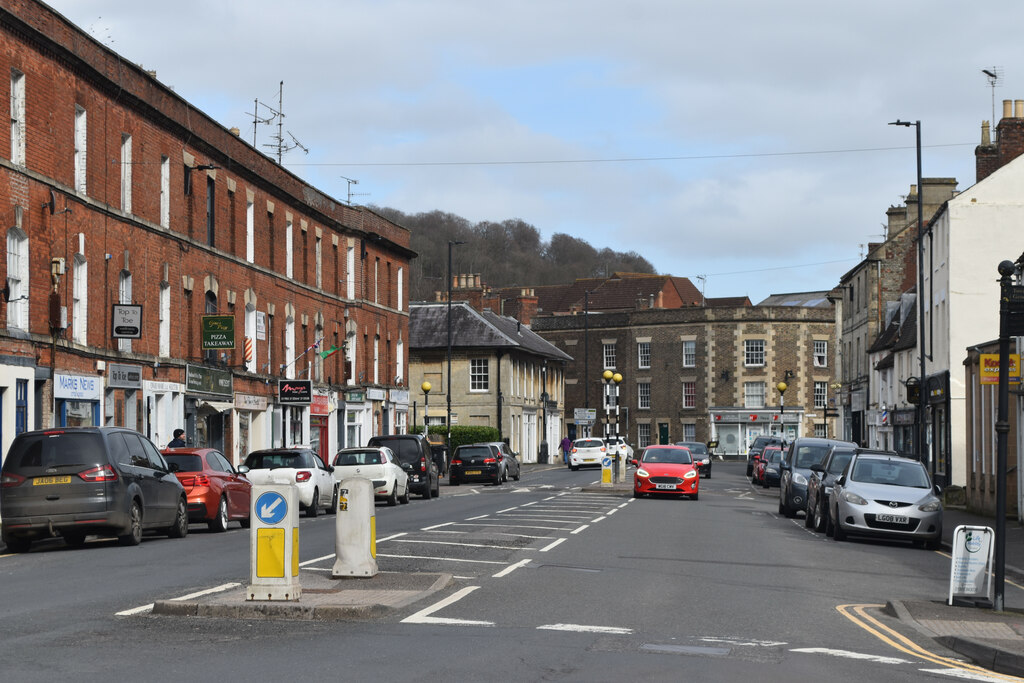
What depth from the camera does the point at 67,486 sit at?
A: 20188 mm

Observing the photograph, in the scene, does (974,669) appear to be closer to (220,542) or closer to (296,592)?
(296,592)

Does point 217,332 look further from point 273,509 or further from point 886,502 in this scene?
point 273,509

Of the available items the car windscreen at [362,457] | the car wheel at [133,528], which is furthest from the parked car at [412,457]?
the car wheel at [133,528]

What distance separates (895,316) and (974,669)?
55064 mm

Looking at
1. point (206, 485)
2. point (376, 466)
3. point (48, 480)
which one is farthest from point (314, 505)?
point (48, 480)

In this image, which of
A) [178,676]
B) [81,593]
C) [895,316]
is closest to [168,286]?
[81,593]

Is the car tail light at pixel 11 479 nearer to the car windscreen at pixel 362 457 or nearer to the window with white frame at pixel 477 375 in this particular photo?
the car windscreen at pixel 362 457

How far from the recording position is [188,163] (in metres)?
40.8

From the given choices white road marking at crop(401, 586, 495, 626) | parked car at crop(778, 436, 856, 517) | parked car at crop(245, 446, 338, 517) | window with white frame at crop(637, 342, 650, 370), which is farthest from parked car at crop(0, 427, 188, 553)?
window with white frame at crop(637, 342, 650, 370)

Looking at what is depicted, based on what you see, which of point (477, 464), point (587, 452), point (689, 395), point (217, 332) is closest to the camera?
point (217, 332)

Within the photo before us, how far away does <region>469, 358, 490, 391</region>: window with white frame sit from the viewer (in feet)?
268

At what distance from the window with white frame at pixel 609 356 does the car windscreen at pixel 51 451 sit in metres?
82.0

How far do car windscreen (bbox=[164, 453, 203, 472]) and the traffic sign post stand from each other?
1231 cm

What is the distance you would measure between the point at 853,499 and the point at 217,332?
2158 centimetres
